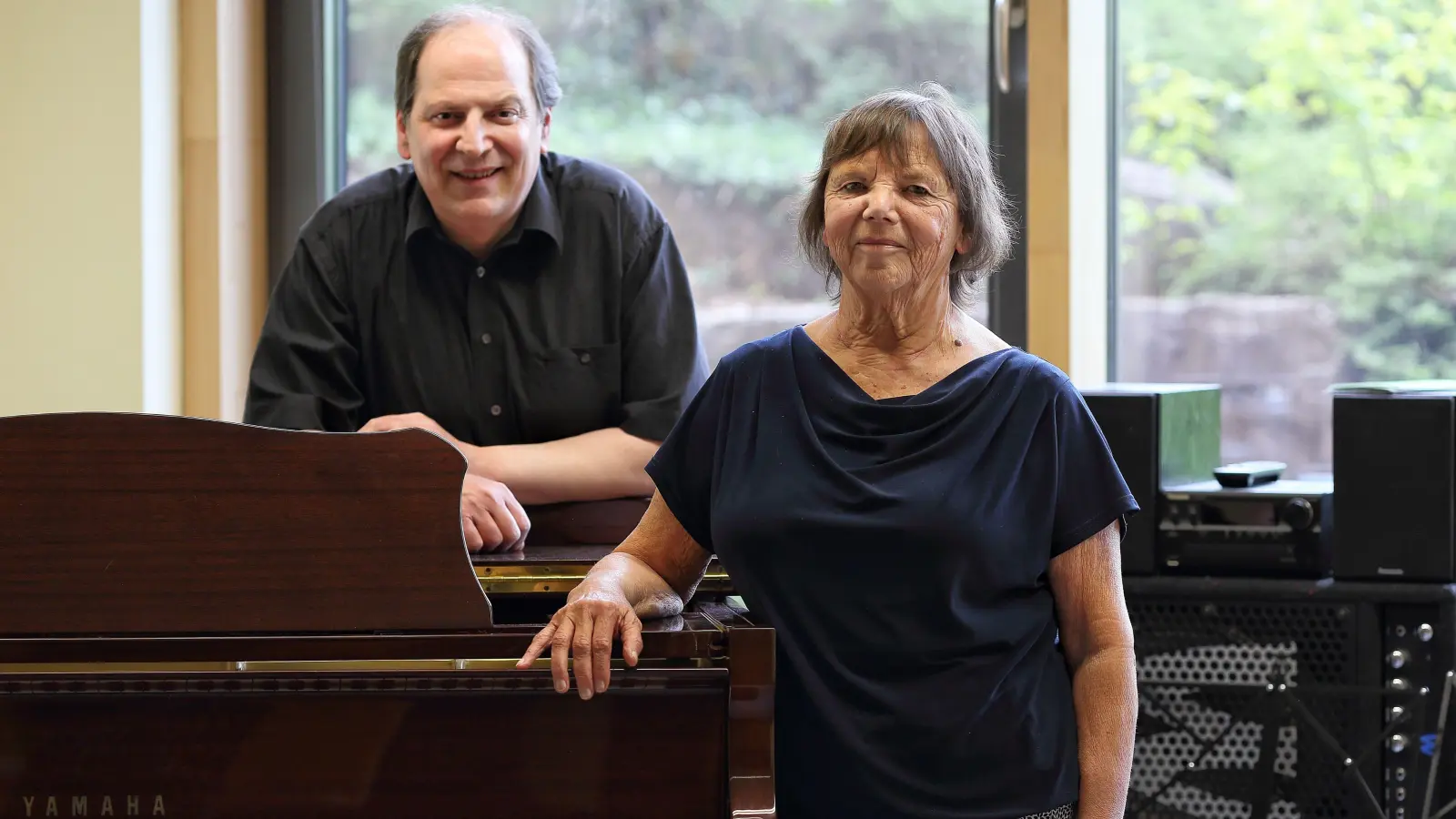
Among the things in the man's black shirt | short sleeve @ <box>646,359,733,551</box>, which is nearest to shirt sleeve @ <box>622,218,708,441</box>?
the man's black shirt

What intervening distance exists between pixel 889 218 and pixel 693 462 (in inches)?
13.5

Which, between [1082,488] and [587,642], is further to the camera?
[1082,488]

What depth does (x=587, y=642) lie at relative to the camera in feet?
4.60

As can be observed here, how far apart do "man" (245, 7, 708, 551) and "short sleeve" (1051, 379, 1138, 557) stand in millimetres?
792

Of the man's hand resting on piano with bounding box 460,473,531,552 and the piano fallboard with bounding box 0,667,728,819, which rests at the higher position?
the man's hand resting on piano with bounding box 460,473,531,552

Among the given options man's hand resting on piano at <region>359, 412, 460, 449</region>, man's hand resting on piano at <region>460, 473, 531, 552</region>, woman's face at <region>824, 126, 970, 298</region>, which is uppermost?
woman's face at <region>824, 126, 970, 298</region>

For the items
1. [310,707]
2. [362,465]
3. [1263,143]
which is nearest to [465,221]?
[362,465]

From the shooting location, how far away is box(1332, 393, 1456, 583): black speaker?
2242mm

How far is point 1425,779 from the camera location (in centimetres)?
225

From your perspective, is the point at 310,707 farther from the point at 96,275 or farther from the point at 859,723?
the point at 96,275

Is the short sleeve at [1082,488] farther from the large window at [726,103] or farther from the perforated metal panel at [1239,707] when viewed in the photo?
the large window at [726,103]

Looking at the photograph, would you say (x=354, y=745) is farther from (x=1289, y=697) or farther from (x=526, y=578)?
(x=1289, y=697)

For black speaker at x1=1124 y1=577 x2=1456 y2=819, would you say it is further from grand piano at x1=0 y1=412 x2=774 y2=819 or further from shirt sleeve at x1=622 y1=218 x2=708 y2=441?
grand piano at x1=0 y1=412 x2=774 y2=819

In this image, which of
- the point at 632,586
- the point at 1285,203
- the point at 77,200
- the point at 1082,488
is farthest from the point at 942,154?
the point at 77,200
